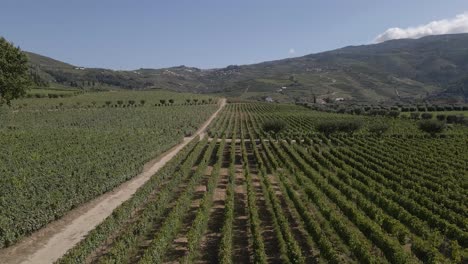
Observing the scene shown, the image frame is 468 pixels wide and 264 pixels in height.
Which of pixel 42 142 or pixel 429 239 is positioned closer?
pixel 429 239

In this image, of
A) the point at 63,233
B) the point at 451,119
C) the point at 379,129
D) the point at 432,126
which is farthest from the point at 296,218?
the point at 451,119

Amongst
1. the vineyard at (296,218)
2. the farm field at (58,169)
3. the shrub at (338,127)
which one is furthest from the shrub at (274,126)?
the vineyard at (296,218)

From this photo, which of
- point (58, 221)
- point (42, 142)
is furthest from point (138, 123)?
point (58, 221)

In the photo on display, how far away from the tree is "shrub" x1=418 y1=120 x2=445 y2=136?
2678 inches

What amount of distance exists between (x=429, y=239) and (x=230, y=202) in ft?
39.7

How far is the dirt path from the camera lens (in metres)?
20.5

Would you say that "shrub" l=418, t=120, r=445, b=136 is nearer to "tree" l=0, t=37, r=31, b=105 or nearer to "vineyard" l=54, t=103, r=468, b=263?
"vineyard" l=54, t=103, r=468, b=263

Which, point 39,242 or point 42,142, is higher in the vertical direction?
point 42,142

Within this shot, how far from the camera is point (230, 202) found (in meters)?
26.4

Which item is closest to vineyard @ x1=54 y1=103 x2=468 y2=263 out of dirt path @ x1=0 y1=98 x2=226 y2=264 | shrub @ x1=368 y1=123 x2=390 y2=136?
dirt path @ x1=0 y1=98 x2=226 y2=264

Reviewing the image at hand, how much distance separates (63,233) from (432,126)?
66.6 meters

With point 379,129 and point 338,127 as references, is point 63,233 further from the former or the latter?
point 379,129

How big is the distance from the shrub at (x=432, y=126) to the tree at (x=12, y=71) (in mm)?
68018

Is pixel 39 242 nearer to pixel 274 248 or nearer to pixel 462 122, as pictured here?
pixel 274 248
